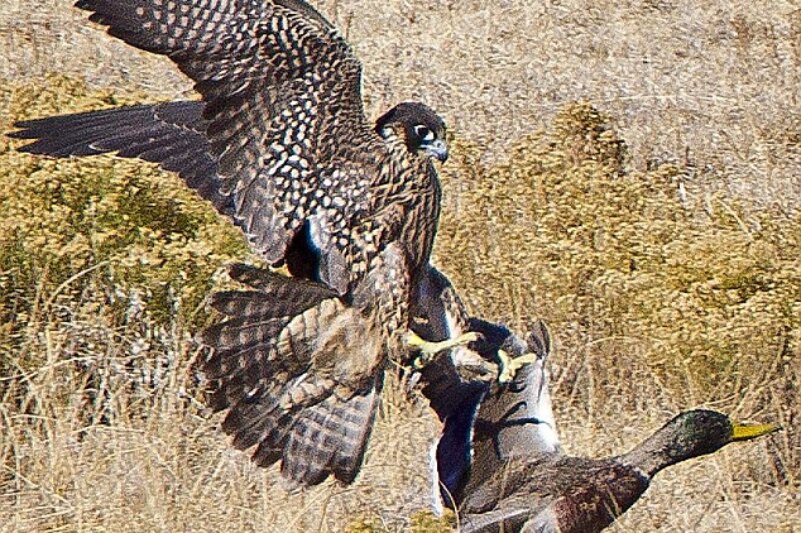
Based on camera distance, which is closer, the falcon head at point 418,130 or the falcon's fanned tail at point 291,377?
the falcon's fanned tail at point 291,377

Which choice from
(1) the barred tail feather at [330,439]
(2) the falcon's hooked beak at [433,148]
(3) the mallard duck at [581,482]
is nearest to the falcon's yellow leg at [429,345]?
(1) the barred tail feather at [330,439]

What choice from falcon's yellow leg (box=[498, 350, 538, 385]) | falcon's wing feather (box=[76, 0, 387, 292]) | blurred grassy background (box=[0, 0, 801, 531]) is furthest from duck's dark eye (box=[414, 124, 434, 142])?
blurred grassy background (box=[0, 0, 801, 531])

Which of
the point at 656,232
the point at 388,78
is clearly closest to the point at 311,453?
the point at 656,232

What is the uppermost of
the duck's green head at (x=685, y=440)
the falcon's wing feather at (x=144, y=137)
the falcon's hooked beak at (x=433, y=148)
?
the falcon's hooked beak at (x=433, y=148)

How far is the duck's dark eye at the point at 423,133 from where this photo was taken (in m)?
5.07

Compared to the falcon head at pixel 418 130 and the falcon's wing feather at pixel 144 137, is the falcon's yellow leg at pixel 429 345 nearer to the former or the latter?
the falcon head at pixel 418 130

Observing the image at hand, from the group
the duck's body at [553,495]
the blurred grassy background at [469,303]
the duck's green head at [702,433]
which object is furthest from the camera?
the duck's green head at [702,433]

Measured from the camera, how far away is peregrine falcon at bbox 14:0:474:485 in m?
4.82

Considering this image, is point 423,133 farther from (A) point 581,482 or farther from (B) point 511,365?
(A) point 581,482

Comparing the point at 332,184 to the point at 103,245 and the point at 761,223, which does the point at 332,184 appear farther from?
the point at 761,223

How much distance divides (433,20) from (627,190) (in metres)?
3.95

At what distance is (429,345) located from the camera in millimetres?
5035

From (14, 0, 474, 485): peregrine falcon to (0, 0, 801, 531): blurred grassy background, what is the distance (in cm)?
20

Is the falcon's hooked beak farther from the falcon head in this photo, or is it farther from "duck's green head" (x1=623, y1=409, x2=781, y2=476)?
"duck's green head" (x1=623, y1=409, x2=781, y2=476)
